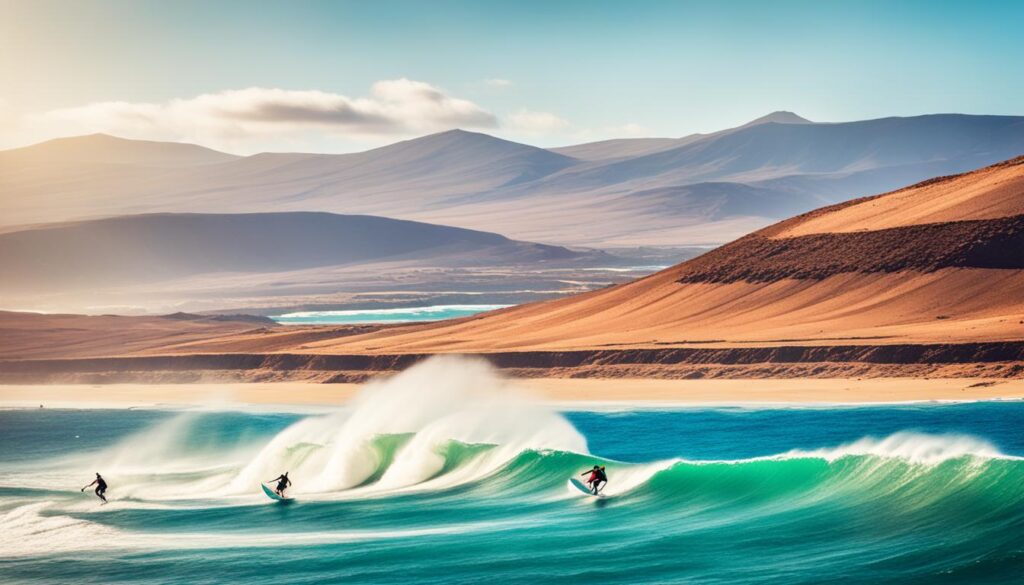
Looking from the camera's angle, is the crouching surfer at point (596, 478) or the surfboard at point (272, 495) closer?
the crouching surfer at point (596, 478)

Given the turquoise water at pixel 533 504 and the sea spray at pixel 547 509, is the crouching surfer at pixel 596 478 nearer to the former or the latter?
the sea spray at pixel 547 509

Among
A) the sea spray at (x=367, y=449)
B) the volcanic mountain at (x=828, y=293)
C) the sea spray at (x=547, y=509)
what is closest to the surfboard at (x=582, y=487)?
the sea spray at (x=547, y=509)

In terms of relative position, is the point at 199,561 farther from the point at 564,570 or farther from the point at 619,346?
the point at 619,346

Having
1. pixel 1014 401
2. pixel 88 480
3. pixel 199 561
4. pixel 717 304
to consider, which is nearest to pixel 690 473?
pixel 199 561

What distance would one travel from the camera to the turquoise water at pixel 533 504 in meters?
22.8

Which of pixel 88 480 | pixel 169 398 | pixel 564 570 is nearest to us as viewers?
pixel 564 570

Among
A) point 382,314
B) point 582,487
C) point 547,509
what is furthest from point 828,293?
point 382,314

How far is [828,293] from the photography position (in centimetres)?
7619

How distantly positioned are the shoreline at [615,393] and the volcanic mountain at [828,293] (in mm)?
5507

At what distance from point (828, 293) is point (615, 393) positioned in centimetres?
2181

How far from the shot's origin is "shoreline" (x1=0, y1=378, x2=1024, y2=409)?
50.7 metres

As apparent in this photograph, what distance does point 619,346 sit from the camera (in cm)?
6900

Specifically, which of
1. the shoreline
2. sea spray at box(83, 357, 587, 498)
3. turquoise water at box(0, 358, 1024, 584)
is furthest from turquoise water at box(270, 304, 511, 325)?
turquoise water at box(0, 358, 1024, 584)

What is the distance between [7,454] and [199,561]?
23.3 m
